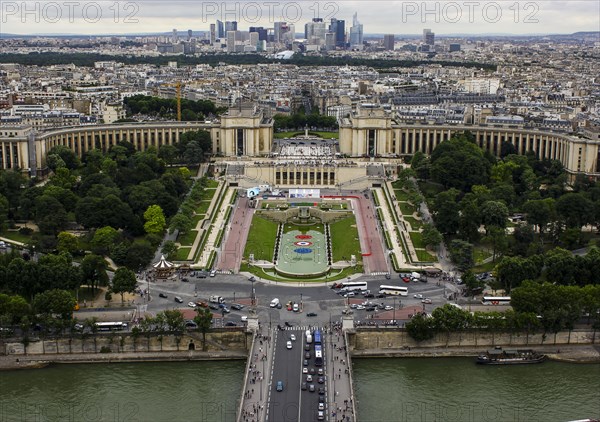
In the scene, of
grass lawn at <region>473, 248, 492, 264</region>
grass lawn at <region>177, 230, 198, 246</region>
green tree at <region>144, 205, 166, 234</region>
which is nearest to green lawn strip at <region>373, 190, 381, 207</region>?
grass lawn at <region>473, 248, 492, 264</region>

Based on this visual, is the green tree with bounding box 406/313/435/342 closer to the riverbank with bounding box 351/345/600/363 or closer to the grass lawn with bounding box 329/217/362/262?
the riverbank with bounding box 351/345/600/363

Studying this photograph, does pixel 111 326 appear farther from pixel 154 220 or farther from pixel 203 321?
pixel 154 220

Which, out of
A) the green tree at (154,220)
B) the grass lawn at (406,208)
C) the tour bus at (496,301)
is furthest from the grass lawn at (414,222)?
the green tree at (154,220)

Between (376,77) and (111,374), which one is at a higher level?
(376,77)

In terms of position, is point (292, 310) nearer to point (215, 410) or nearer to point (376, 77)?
point (215, 410)

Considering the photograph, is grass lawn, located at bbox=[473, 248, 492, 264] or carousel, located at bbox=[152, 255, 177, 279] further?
grass lawn, located at bbox=[473, 248, 492, 264]

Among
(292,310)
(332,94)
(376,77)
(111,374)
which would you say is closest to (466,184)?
(292,310)

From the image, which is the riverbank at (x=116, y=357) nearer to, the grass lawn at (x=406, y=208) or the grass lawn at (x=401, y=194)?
the grass lawn at (x=406, y=208)
